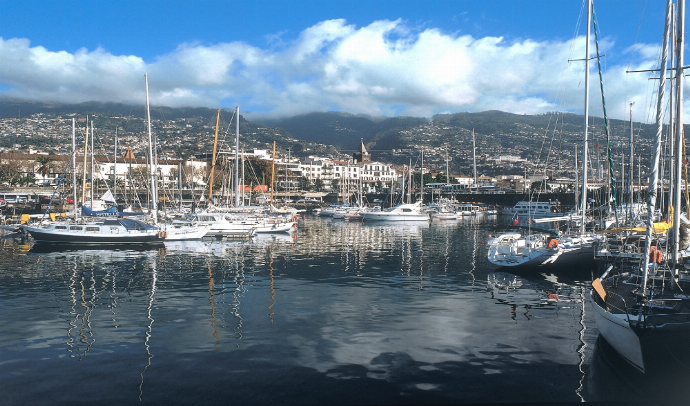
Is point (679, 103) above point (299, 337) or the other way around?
above

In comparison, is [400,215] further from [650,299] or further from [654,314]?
[654,314]

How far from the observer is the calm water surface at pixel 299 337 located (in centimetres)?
1047

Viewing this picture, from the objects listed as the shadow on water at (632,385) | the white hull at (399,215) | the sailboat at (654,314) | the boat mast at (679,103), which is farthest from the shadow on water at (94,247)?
the white hull at (399,215)

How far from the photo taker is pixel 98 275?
80.0 feet

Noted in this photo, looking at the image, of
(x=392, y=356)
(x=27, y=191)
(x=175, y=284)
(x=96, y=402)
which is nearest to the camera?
(x=96, y=402)

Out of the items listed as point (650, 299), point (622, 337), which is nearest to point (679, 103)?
point (650, 299)

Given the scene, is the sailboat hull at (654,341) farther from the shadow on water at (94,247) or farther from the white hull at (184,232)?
the white hull at (184,232)

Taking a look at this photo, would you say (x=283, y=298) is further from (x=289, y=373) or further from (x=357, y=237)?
(x=357, y=237)

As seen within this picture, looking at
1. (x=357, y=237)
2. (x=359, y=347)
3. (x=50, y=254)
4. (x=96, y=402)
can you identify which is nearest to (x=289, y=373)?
(x=359, y=347)

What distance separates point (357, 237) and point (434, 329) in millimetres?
31731

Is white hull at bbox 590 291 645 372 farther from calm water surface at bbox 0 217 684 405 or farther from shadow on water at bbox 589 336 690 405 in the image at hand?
calm water surface at bbox 0 217 684 405

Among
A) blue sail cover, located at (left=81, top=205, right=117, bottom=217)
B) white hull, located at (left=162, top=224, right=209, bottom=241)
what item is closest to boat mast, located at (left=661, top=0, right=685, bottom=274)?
white hull, located at (left=162, top=224, right=209, bottom=241)

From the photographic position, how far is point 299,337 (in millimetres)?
14070

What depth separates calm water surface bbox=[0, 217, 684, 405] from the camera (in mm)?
10469
